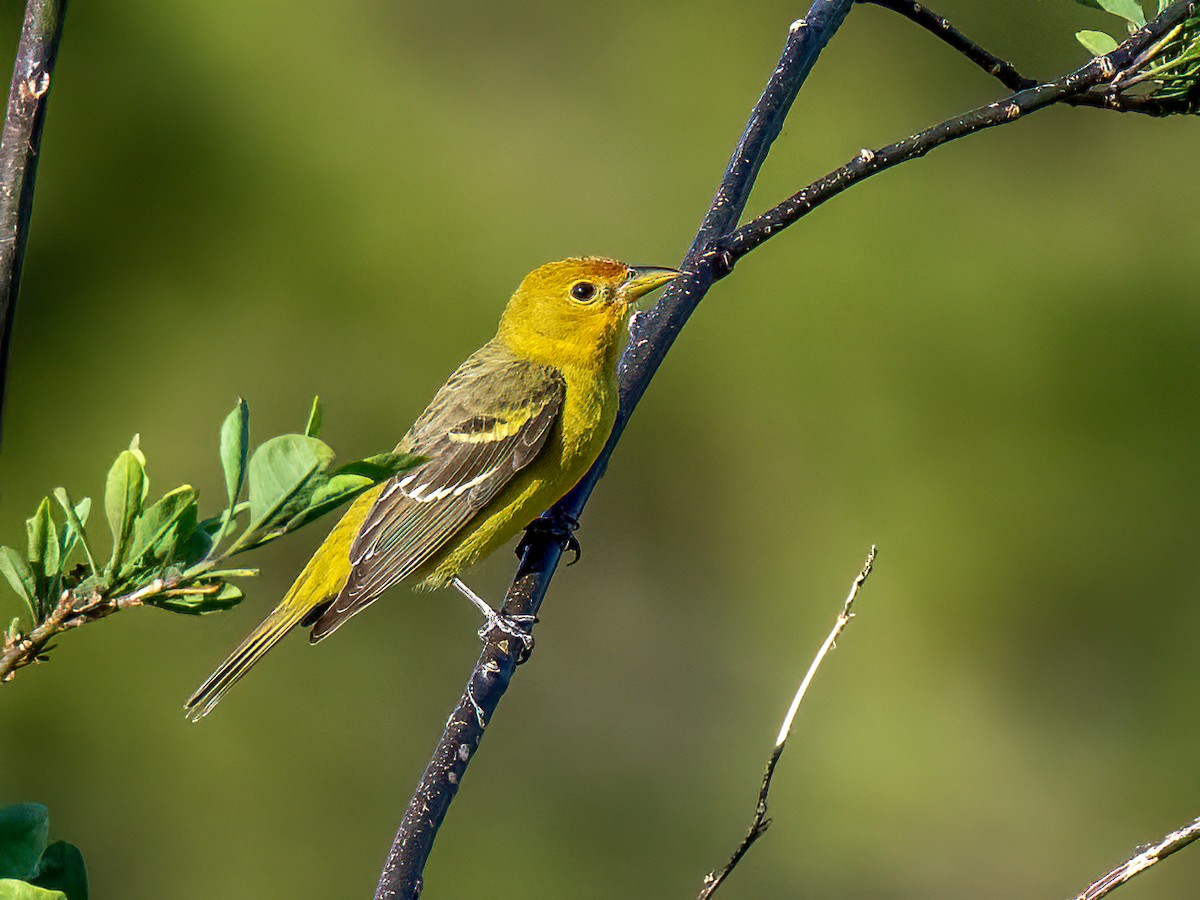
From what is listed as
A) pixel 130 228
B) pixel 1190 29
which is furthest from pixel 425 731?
pixel 1190 29

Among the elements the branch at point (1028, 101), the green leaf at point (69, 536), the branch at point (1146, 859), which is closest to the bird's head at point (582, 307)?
the branch at point (1028, 101)

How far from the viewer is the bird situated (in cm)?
381

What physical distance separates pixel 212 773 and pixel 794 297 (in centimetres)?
367

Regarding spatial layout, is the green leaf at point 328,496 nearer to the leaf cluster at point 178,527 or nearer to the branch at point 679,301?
the leaf cluster at point 178,527

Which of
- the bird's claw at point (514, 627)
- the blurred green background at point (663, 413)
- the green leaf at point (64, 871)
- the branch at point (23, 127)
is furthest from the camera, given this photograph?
the blurred green background at point (663, 413)

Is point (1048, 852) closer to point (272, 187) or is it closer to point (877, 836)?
point (877, 836)

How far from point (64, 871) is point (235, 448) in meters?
0.45

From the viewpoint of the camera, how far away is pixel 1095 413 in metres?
6.57

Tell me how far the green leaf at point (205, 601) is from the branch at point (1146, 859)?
3.31ft

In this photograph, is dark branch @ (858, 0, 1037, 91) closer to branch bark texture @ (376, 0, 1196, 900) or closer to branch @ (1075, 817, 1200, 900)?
branch bark texture @ (376, 0, 1196, 900)

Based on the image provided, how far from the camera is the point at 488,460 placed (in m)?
3.99

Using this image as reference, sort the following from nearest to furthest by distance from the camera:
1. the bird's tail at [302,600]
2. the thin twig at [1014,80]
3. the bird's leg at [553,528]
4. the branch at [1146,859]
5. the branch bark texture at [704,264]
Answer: the branch at [1146,859] < the branch bark texture at [704,264] < the thin twig at [1014,80] < the bird's leg at [553,528] < the bird's tail at [302,600]

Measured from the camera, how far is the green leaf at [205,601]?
3.72 ft

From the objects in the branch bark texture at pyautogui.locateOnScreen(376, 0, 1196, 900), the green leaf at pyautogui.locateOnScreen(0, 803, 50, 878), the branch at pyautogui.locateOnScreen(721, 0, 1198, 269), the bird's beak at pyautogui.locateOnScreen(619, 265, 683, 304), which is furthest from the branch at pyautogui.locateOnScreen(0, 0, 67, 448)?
the bird's beak at pyautogui.locateOnScreen(619, 265, 683, 304)
